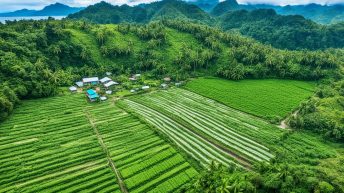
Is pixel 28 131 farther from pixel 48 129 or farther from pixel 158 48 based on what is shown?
pixel 158 48

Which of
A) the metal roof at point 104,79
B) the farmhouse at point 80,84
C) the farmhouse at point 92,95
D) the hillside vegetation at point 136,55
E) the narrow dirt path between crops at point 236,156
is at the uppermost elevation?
the hillside vegetation at point 136,55

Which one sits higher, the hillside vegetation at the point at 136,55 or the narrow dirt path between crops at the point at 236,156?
the hillside vegetation at the point at 136,55

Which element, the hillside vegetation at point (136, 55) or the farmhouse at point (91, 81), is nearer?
the farmhouse at point (91, 81)

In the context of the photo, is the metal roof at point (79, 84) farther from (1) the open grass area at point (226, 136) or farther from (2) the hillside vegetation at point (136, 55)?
(1) the open grass area at point (226, 136)

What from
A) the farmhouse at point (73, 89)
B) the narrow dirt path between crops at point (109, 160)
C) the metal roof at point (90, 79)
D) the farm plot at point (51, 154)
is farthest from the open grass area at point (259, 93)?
the farm plot at point (51, 154)

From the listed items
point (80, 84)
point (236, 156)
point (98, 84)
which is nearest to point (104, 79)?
point (98, 84)

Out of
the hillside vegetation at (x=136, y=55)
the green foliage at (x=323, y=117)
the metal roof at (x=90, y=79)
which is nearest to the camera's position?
the green foliage at (x=323, y=117)

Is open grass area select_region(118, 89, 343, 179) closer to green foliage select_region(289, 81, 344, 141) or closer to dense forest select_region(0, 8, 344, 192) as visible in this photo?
dense forest select_region(0, 8, 344, 192)
